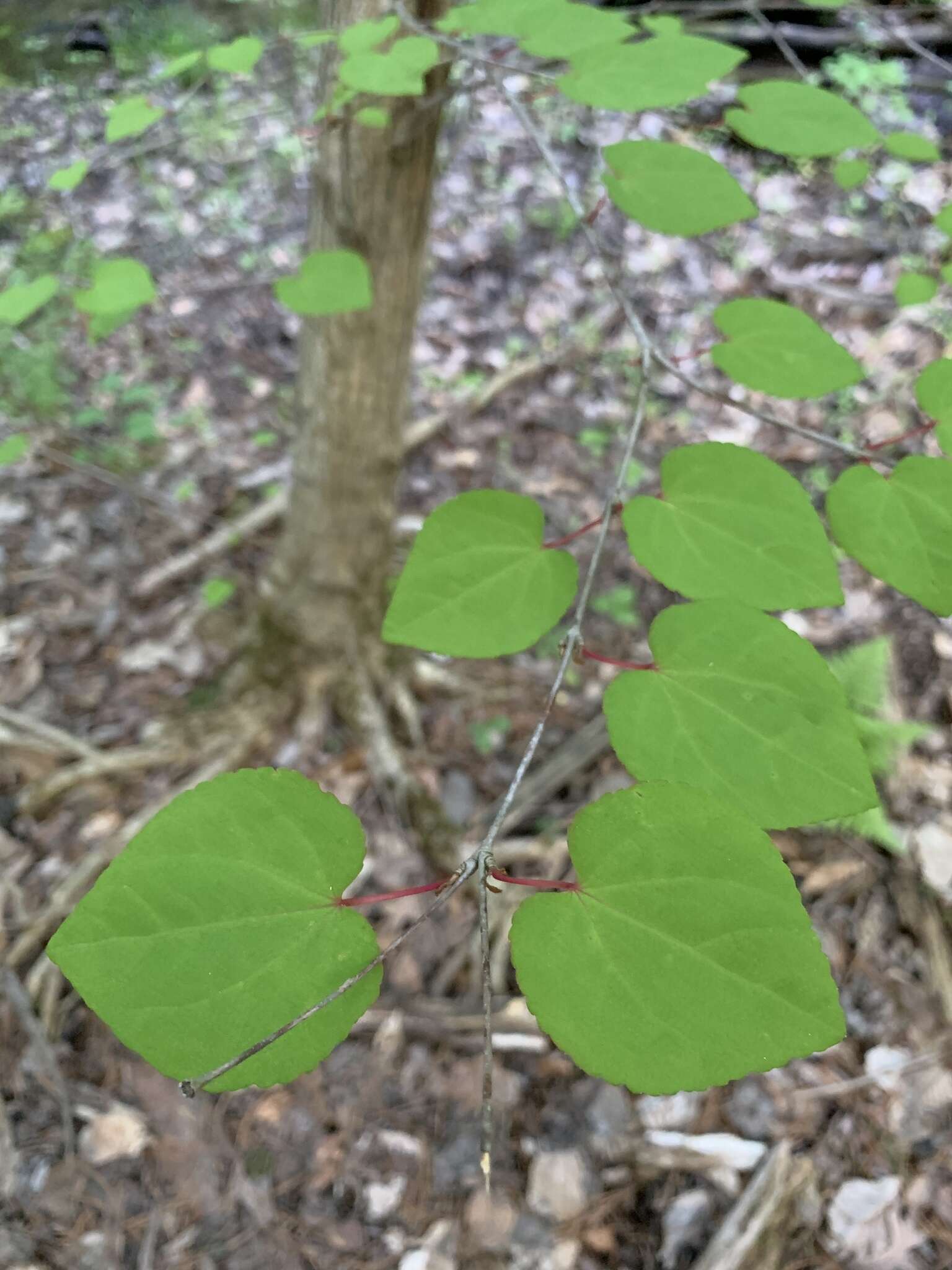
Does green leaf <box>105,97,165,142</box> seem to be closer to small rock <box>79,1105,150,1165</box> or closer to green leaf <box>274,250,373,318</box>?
green leaf <box>274,250,373,318</box>

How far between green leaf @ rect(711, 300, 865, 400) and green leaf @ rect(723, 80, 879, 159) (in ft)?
0.69

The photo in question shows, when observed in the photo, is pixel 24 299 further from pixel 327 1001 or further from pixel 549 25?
pixel 327 1001

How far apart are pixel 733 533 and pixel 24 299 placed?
121 centimetres

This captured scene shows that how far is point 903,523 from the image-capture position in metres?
Result: 0.69

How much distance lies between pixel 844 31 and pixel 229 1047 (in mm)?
4932

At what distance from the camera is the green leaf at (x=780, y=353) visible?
0.80m

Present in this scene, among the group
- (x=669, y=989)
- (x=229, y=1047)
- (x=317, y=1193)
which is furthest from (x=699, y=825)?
(x=317, y=1193)

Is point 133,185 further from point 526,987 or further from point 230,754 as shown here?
point 526,987

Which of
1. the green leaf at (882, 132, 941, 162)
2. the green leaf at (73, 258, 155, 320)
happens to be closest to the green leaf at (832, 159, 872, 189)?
the green leaf at (882, 132, 941, 162)

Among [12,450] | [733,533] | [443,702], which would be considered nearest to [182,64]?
[733,533]

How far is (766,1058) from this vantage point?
0.45 metres

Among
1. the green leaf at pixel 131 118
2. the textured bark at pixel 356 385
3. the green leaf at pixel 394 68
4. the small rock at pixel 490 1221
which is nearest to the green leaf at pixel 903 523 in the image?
the green leaf at pixel 394 68

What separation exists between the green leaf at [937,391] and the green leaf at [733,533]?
0.63ft

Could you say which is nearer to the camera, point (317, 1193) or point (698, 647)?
point (698, 647)
